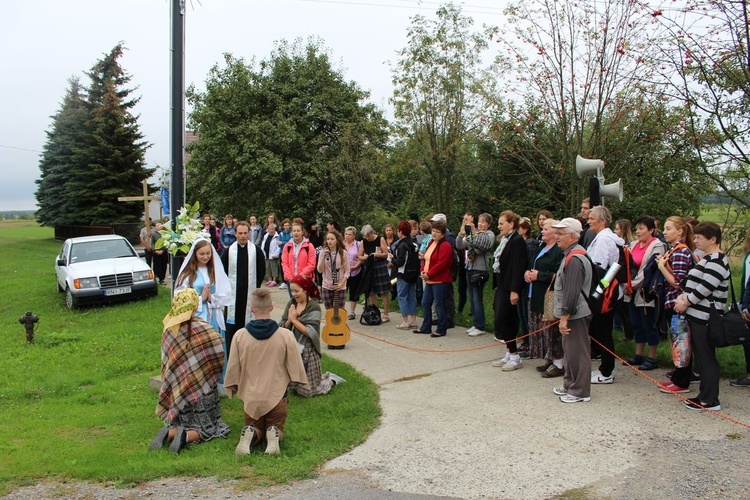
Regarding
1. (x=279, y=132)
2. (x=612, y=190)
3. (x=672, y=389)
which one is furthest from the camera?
(x=279, y=132)

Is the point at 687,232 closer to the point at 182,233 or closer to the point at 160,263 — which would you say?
the point at 182,233

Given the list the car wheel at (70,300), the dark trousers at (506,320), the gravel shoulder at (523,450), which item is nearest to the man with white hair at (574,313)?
the gravel shoulder at (523,450)

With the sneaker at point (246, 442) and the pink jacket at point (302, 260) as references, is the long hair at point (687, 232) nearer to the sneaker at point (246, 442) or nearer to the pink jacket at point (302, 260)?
the pink jacket at point (302, 260)

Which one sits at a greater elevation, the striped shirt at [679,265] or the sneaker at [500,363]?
the striped shirt at [679,265]

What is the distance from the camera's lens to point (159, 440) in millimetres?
5945

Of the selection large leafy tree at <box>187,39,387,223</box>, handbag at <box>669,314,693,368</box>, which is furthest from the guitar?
large leafy tree at <box>187,39,387,223</box>

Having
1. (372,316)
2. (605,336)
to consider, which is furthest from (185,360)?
(372,316)

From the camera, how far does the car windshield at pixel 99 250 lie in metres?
15.8

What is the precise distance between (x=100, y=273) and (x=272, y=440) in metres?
10.5

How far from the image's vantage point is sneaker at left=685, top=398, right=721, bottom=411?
6.23 metres

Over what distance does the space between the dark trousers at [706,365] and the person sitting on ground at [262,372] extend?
3925mm

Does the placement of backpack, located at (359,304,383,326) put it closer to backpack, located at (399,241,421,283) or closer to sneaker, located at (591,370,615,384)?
backpack, located at (399,241,421,283)

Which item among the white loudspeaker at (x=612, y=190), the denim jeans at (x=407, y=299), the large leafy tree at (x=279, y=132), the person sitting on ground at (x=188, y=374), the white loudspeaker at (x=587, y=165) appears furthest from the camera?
the large leafy tree at (x=279, y=132)

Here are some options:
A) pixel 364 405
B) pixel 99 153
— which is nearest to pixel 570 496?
pixel 364 405
